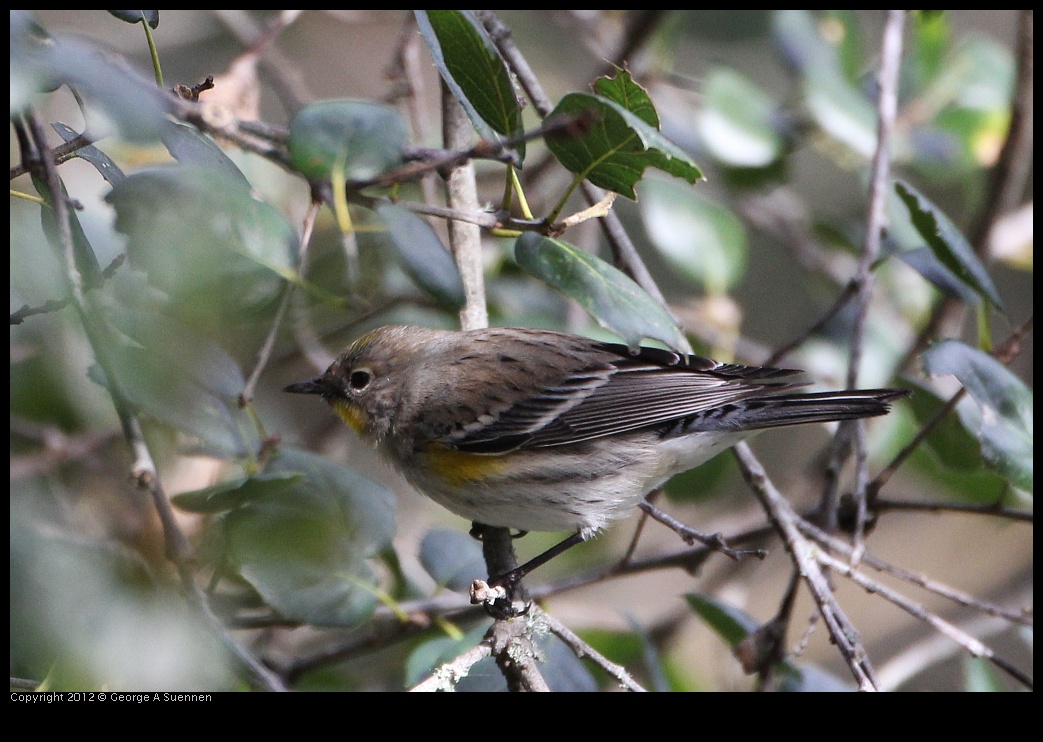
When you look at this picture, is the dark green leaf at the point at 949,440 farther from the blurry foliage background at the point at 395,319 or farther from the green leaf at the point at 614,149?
the green leaf at the point at 614,149

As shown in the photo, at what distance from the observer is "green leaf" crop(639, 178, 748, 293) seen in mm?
3967

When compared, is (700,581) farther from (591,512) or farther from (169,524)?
(169,524)

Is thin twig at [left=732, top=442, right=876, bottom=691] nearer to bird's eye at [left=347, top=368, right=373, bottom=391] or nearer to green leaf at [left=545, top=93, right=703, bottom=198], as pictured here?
green leaf at [left=545, top=93, right=703, bottom=198]

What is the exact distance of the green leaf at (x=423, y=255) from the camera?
2285 mm

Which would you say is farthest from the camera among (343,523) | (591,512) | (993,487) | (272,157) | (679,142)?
(679,142)

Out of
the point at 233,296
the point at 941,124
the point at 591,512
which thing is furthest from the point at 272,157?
the point at 941,124

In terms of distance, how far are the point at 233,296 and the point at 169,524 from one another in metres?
0.52

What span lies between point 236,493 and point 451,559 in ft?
3.31

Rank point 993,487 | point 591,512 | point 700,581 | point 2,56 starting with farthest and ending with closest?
point 700,581 → point 993,487 → point 591,512 → point 2,56

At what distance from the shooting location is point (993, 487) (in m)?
3.74

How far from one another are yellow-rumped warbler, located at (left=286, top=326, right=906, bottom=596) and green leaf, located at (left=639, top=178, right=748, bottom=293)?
0.70 meters

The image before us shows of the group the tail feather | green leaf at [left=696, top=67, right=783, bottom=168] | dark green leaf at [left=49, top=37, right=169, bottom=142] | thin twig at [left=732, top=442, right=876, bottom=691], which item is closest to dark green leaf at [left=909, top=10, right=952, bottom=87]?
green leaf at [left=696, top=67, right=783, bottom=168]

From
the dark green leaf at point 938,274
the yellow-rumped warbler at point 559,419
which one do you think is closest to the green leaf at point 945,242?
the dark green leaf at point 938,274

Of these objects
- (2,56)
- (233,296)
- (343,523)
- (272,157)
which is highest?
(272,157)
